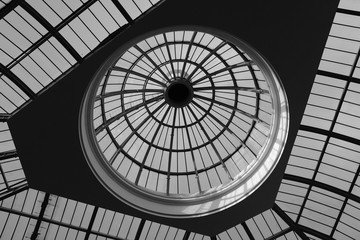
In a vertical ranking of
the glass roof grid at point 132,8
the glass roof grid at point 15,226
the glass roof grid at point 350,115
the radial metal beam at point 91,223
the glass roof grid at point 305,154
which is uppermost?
the glass roof grid at point 132,8

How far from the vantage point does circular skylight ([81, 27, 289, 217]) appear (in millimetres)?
22562

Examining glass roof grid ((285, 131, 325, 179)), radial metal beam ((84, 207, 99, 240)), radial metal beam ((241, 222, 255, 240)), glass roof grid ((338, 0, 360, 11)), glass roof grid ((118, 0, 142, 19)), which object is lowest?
radial metal beam ((84, 207, 99, 240))

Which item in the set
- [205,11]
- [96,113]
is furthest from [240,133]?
[205,11]

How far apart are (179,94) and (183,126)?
3305 millimetres

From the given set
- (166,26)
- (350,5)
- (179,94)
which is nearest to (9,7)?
(166,26)

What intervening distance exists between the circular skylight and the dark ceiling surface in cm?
109

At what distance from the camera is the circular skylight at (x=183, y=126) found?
74.0 feet

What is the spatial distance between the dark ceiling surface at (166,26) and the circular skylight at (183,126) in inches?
42.7

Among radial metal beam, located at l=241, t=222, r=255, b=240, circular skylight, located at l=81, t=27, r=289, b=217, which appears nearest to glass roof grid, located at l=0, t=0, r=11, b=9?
circular skylight, located at l=81, t=27, r=289, b=217

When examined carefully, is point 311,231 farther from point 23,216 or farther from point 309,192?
point 23,216

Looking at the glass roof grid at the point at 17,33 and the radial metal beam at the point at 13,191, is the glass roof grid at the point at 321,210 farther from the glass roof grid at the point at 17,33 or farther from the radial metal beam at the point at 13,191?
the glass roof grid at the point at 17,33

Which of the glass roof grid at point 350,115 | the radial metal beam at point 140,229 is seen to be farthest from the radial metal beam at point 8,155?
the glass roof grid at point 350,115

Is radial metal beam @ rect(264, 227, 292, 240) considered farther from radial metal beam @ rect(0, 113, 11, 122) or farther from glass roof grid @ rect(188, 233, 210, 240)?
radial metal beam @ rect(0, 113, 11, 122)

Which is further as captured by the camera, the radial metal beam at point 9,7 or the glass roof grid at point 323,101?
the glass roof grid at point 323,101
